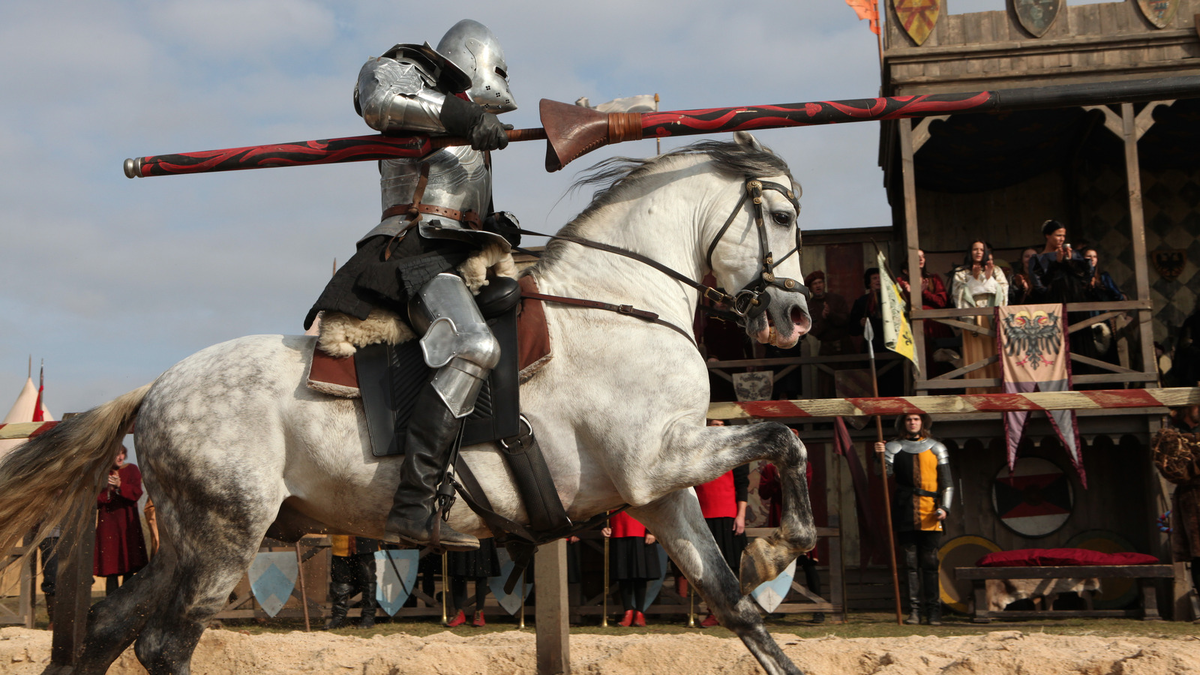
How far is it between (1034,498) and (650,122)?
9.72 m

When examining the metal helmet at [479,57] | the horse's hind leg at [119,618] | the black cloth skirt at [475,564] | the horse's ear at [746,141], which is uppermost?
the metal helmet at [479,57]

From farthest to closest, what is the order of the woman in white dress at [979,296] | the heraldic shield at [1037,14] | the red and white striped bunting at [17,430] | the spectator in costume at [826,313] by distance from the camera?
1. the heraldic shield at [1037,14]
2. the spectator in costume at [826,313]
3. the woman in white dress at [979,296]
4. the red and white striped bunting at [17,430]

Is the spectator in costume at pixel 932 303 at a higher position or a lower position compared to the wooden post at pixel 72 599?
higher

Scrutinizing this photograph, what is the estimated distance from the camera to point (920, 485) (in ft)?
30.9

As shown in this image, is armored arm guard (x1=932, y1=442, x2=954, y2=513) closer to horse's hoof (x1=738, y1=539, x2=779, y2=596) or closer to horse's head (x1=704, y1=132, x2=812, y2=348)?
horse's head (x1=704, y1=132, x2=812, y2=348)

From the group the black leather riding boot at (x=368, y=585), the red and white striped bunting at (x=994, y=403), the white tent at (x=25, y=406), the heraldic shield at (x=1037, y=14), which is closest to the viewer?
the red and white striped bunting at (x=994, y=403)

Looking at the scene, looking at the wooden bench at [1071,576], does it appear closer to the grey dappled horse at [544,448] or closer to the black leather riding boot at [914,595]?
the black leather riding boot at [914,595]

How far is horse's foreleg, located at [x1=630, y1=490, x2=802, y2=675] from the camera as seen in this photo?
4.20 m

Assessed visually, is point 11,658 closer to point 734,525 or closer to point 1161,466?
point 734,525

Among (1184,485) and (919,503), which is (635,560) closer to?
(919,503)

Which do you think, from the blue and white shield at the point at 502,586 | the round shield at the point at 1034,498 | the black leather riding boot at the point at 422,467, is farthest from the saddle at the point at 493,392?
the round shield at the point at 1034,498

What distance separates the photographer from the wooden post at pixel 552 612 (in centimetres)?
527

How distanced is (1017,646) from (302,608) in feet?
24.8

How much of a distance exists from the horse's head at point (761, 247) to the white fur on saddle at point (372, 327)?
1099 millimetres
